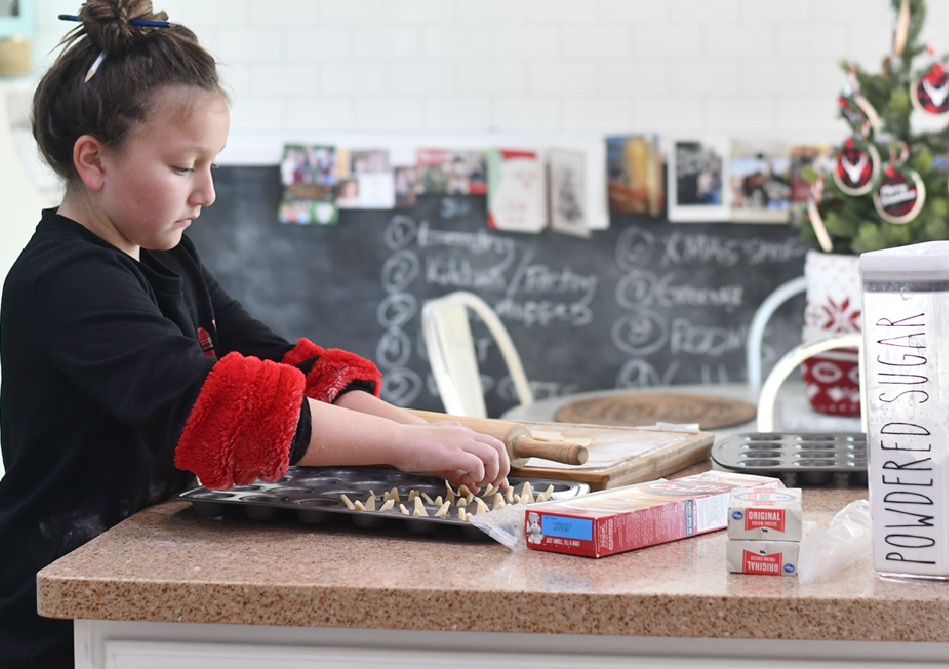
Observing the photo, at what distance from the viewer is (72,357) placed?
1.06 m

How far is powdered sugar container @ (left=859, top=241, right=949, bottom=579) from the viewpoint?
0.79 m

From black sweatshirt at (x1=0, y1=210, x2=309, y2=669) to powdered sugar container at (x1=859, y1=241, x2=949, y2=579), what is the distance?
1.66 feet

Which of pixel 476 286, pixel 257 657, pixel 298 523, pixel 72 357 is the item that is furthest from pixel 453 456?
pixel 476 286

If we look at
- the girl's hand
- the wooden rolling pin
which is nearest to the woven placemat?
the wooden rolling pin

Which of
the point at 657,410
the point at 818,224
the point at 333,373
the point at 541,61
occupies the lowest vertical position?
the point at 657,410

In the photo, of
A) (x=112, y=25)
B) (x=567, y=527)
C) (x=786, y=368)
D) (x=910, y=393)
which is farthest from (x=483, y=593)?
(x=786, y=368)

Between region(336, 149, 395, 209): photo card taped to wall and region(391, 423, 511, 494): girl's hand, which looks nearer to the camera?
region(391, 423, 511, 494): girl's hand

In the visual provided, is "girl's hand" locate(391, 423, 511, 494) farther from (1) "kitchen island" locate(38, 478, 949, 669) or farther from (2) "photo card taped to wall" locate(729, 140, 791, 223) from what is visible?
(2) "photo card taped to wall" locate(729, 140, 791, 223)

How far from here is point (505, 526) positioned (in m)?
0.96

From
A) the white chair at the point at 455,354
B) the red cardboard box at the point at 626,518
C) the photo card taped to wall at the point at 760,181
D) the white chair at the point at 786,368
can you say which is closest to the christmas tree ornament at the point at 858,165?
the white chair at the point at 786,368

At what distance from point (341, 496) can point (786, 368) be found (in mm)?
1388

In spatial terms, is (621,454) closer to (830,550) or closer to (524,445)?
(524,445)

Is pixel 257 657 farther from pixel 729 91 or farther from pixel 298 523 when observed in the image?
pixel 729 91

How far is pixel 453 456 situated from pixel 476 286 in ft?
10.1
